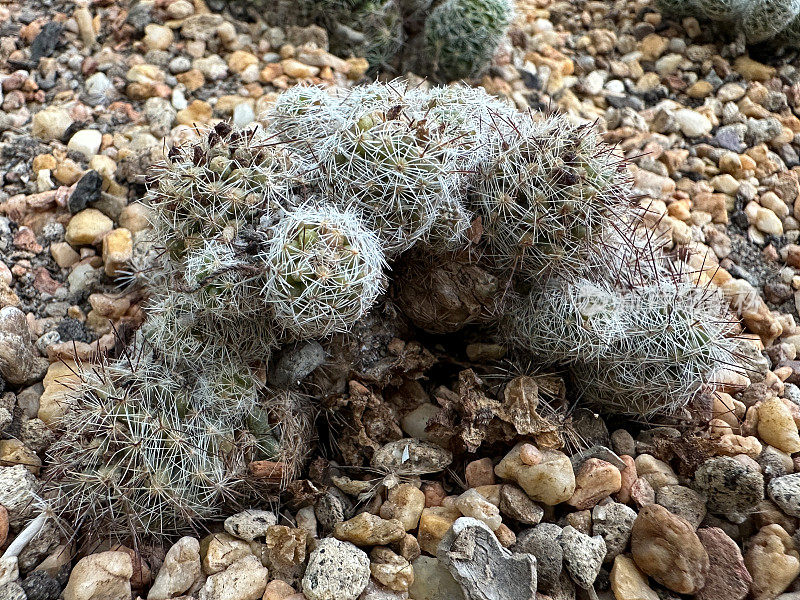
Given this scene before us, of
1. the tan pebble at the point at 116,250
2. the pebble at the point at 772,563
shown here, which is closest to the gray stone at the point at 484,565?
the pebble at the point at 772,563

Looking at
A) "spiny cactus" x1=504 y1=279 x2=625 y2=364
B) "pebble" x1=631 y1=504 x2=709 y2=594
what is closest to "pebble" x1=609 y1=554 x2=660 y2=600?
"pebble" x1=631 y1=504 x2=709 y2=594

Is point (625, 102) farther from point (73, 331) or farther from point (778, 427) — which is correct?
point (73, 331)

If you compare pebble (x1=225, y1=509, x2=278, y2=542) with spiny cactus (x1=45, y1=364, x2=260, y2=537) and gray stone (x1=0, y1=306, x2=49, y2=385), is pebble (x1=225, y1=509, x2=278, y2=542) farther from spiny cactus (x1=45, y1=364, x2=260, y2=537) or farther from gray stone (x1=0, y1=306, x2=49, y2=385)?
gray stone (x1=0, y1=306, x2=49, y2=385)

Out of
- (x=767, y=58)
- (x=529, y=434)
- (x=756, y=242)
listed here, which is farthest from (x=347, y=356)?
(x=767, y=58)

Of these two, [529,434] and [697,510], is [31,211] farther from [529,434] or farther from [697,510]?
[697,510]

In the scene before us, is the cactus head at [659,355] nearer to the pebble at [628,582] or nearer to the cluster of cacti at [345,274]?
the cluster of cacti at [345,274]
